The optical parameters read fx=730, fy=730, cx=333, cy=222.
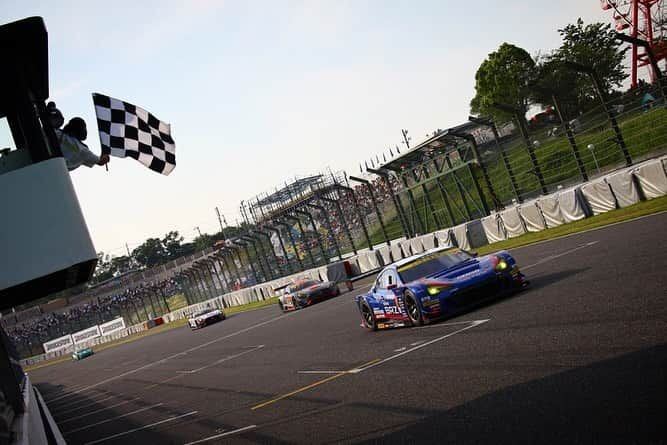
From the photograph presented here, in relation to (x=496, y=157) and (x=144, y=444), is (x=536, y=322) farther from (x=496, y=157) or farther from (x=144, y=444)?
(x=496, y=157)

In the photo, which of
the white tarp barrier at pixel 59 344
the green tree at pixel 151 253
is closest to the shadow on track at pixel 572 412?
the white tarp barrier at pixel 59 344

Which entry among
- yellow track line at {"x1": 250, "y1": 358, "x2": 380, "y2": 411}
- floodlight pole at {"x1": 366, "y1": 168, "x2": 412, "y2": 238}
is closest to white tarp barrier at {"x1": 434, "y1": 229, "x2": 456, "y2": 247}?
floodlight pole at {"x1": 366, "y1": 168, "x2": 412, "y2": 238}

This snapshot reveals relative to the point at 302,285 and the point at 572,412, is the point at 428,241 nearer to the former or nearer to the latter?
the point at 302,285

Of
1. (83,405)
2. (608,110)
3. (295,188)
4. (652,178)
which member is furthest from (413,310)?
(295,188)

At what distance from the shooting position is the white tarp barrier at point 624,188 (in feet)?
61.9

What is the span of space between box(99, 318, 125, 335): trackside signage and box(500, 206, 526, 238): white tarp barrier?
174 feet

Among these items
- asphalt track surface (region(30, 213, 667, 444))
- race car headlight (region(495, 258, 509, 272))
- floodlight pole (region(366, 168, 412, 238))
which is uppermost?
floodlight pole (region(366, 168, 412, 238))

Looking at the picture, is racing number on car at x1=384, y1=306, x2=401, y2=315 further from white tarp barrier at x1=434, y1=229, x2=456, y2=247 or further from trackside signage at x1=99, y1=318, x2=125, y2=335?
trackside signage at x1=99, y1=318, x2=125, y2=335

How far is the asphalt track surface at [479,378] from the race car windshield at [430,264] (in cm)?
98

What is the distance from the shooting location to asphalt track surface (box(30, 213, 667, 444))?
5.48 meters

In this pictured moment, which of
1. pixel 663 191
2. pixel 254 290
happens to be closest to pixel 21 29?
pixel 663 191

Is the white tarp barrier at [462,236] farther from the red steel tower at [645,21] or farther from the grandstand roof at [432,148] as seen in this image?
the red steel tower at [645,21]

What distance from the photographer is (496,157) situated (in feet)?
90.7

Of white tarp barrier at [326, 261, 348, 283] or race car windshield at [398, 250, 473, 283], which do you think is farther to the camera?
white tarp barrier at [326, 261, 348, 283]
